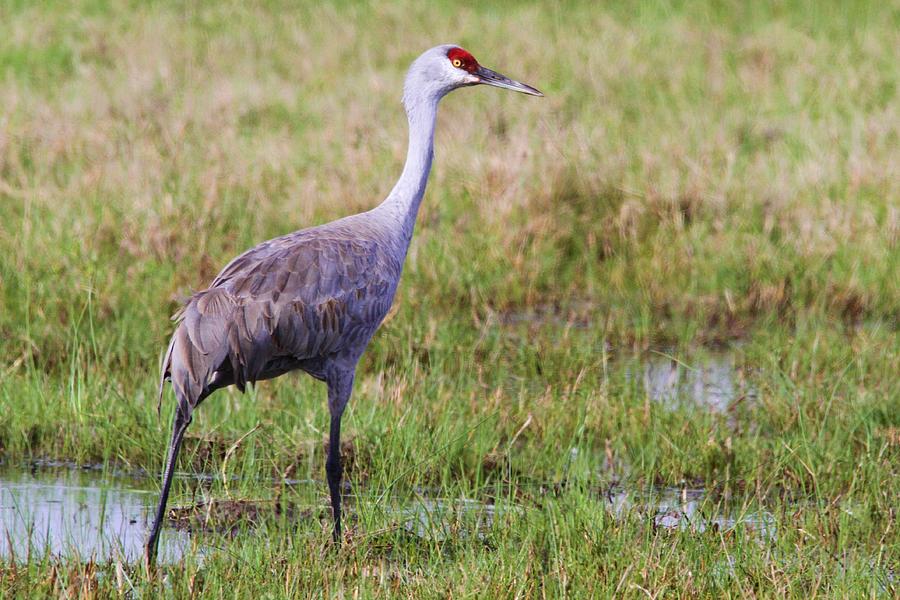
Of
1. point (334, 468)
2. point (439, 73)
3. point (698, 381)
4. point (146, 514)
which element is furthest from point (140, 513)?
point (698, 381)

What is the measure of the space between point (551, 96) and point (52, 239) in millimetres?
4782

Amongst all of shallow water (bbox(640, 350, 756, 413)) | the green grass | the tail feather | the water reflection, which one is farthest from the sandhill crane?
shallow water (bbox(640, 350, 756, 413))

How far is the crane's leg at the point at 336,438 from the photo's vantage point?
4.68 m

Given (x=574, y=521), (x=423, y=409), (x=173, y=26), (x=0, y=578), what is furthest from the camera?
(x=173, y=26)

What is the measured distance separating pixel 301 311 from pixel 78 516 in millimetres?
961

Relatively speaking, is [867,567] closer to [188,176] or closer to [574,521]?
[574,521]

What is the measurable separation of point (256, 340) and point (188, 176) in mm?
3902

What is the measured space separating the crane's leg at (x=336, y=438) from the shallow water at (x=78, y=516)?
49cm

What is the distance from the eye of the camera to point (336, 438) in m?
4.85

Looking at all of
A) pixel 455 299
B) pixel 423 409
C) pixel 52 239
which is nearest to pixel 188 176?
pixel 52 239

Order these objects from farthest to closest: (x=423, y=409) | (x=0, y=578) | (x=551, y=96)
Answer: (x=551, y=96)
(x=423, y=409)
(x=0, y=578)

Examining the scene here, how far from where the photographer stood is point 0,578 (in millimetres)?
3775

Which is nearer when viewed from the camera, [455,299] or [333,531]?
[333,531]

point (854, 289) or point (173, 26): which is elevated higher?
point (173, 26)
